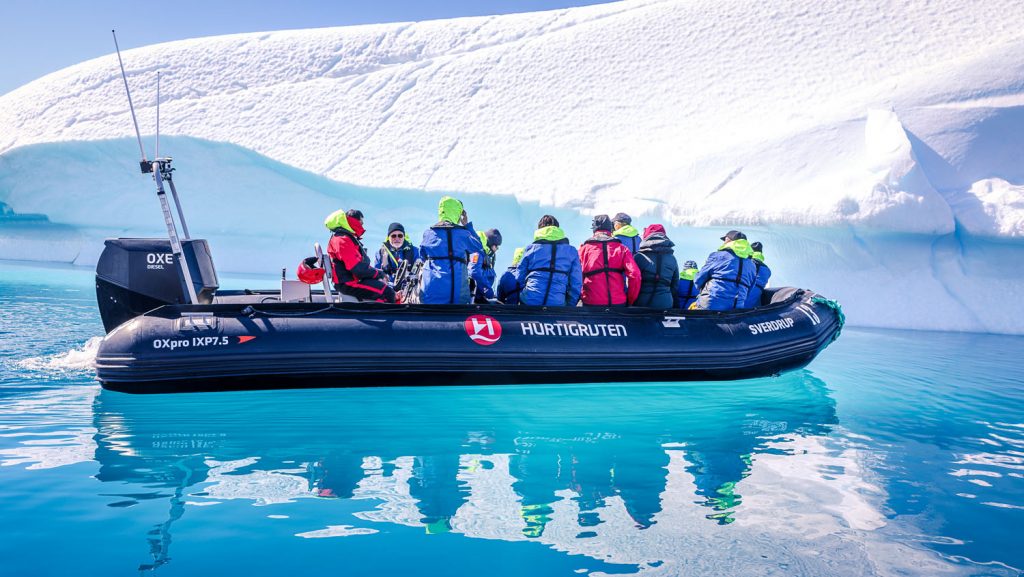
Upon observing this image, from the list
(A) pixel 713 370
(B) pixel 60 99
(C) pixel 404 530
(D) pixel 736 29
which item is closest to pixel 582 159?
(D) pixel 736 29

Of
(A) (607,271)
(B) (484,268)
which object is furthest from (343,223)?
(A) (607,271)

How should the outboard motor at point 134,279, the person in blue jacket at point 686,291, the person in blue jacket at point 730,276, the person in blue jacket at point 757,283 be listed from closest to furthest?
the outboard motor at point 134,279, the person in blue jacket at point 730,276, the person in blue jacket at point 757,283, the person in blue jacket at point 686,291

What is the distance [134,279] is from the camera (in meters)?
4.64

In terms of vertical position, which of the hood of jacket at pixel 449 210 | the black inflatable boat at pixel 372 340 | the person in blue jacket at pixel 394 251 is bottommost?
the black inflatable boat at pixel 372 340

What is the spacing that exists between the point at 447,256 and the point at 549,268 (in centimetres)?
74

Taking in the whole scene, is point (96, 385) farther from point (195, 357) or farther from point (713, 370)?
point (713, 370)

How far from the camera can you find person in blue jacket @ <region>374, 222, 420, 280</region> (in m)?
5.83

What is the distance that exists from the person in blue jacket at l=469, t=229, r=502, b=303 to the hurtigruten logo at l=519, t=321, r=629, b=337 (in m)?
0.56

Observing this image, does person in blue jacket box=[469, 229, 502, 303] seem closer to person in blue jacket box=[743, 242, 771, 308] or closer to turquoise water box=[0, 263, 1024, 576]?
turquoise water box=[0, 263, 1024, 576]

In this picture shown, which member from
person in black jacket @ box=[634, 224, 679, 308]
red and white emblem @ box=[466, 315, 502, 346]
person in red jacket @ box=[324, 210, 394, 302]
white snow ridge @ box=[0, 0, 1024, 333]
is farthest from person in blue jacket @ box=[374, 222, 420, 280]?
white snow ridge @ box=[0, 0, 1024, 333]

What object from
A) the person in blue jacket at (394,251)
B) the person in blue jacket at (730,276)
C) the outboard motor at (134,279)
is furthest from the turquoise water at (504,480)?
the person in blue jacket at (394,251)

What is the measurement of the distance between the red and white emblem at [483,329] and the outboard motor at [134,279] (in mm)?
1839

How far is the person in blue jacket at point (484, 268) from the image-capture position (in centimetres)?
504

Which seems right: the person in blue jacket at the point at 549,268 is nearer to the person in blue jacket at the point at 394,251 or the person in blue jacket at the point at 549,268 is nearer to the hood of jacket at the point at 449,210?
the hood of jacket at the point at 449,210
